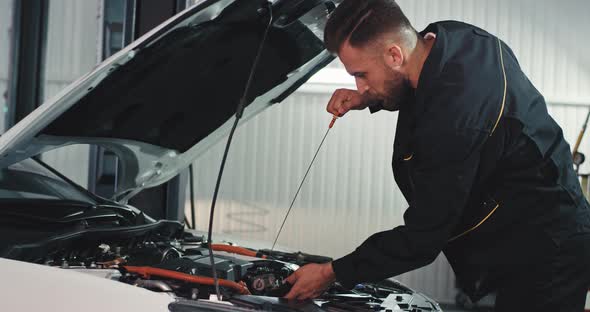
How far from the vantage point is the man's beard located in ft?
4.69

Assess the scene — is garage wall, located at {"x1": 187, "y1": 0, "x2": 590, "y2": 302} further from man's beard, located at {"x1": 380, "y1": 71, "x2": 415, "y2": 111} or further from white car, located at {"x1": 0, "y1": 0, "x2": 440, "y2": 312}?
man's beard, located at {"x1": 380, "y1": 71, "x2": 415, "y2": 111}

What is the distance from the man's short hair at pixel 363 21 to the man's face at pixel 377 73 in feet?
0.07

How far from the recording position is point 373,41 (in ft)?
4.47

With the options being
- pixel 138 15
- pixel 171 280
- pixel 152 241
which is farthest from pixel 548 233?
pixel 138 15

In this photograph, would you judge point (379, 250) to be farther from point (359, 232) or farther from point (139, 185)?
point (359, 232)

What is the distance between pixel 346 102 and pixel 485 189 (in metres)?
0.47

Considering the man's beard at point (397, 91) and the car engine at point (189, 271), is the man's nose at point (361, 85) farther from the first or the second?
the car engine at point (189, 271)

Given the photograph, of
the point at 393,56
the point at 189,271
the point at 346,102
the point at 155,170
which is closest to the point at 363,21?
the point at 393,56

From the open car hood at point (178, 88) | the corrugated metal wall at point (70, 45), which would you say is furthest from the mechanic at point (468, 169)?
the corrugated metal wall at point (70, 45)

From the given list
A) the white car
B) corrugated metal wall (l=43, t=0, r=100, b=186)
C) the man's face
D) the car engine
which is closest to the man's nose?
the man's face

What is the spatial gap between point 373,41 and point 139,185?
1.19m

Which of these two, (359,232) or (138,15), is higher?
(138,15)

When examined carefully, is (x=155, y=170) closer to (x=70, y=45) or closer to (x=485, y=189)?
(x=485, y=189)

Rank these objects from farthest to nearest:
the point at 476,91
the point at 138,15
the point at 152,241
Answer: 1. the point at 138,15
2. the point at 152,241
3. the point at 476,91
